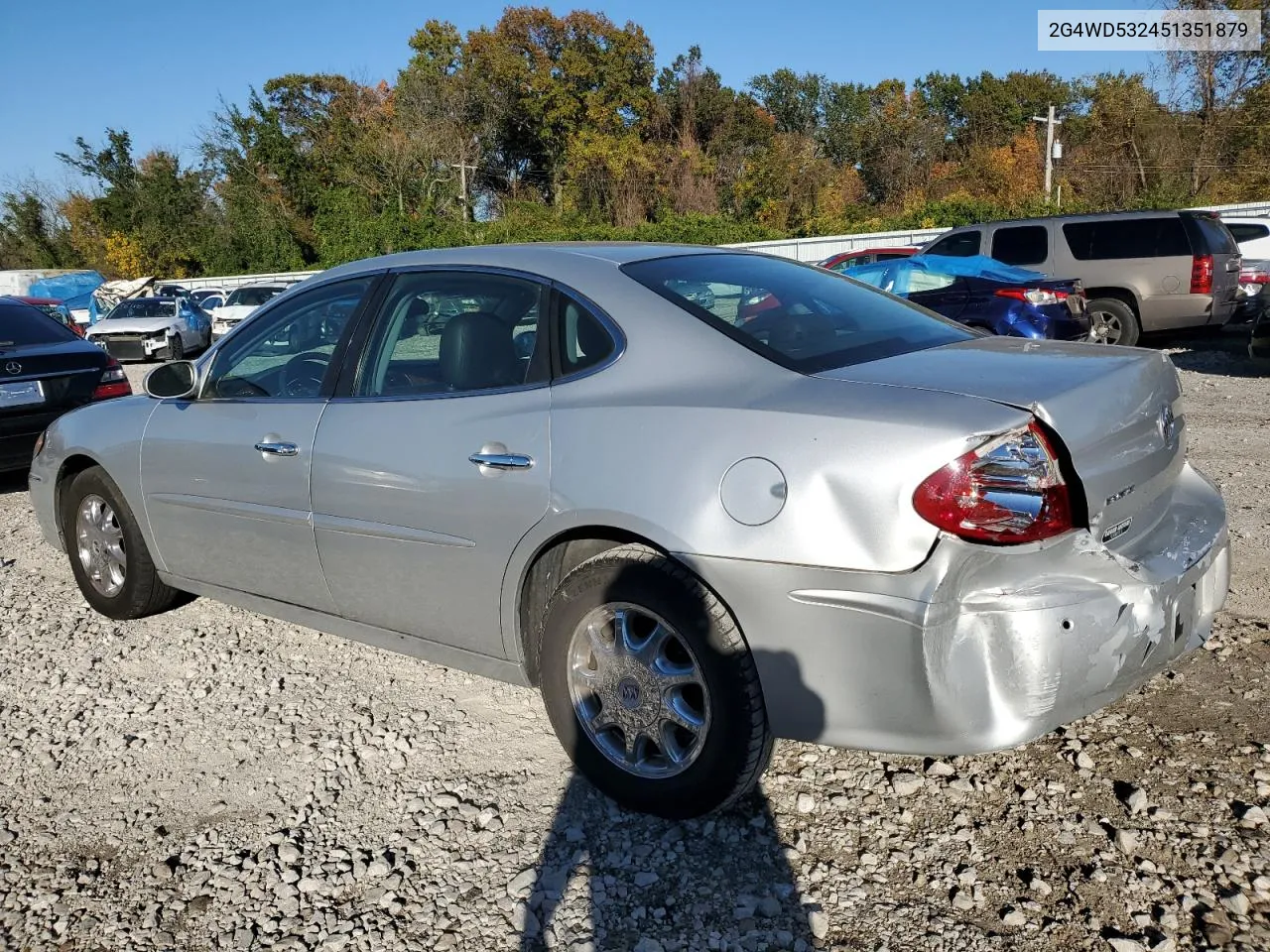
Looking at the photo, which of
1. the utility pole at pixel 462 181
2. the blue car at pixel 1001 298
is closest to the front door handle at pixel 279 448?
the blue car at pixel 1001 298

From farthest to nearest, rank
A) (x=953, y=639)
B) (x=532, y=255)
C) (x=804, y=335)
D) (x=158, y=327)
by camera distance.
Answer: (x=158, y=327)
(x=532, y=255)
(x=804, y=335)
(x=953, y=639)

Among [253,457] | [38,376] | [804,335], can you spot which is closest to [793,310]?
[804,335]

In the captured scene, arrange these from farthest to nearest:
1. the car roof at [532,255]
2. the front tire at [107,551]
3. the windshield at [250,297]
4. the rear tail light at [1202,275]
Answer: the windshield at [250,297] < the rear tail light at [1202,275] < the front tire at [107,551] < the car roof at [532,255]

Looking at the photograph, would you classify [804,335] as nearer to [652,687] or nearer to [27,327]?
[652,687]

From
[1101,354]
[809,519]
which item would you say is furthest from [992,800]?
[1101,354]

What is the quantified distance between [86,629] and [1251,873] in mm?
4485

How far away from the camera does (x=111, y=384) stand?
7.67 m

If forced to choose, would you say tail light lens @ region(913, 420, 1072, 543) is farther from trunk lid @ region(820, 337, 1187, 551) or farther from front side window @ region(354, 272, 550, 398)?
front side window @ region(354, 272, 550, 398)

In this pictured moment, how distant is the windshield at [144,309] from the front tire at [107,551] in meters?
19.9

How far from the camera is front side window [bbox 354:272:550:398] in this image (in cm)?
314

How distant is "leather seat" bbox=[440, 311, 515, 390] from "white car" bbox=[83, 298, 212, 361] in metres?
19.4

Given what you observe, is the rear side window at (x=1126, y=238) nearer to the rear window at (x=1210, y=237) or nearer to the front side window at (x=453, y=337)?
the rear window at (x=1210, y=237)

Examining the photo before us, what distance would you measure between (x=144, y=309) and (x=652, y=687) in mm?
23626

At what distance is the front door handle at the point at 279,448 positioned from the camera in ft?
11.6
